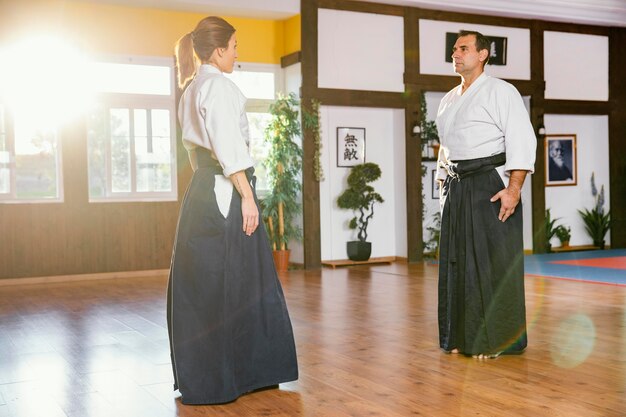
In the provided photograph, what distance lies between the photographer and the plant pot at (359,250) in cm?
893

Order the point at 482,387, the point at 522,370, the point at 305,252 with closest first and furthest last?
1. the point at 482,387
2. the point at 522,370
3. the point at 305,252

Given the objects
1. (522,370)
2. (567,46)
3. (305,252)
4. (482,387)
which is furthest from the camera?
(567,46)

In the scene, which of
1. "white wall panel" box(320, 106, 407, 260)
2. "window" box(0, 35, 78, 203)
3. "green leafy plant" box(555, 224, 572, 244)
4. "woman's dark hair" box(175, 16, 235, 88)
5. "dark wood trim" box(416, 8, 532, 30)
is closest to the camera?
"woman's dark hair" box(175, 16, 235, 88)

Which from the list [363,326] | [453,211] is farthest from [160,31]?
[453,211]

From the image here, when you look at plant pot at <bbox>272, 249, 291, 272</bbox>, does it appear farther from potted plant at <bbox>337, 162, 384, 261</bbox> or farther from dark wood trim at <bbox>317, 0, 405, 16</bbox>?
dark wood trim at <bbox>317, 0, 405, 16</bbox>

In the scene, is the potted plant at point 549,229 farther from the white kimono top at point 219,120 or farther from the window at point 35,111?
the white kimono top at point 219,120

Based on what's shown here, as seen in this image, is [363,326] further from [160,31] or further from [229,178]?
[160,31]

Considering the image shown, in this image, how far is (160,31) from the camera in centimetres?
864

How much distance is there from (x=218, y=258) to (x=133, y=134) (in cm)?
575

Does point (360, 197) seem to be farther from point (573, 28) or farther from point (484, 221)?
point (484, 221)

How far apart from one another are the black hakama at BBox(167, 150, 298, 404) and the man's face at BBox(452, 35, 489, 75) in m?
1.35

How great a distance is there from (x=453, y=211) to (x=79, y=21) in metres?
5.73

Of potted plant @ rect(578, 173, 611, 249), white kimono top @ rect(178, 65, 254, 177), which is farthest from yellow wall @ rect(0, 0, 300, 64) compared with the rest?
white kimono top @ rect(178, 65, 254, 177)

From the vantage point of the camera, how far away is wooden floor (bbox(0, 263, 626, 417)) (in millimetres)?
3004
